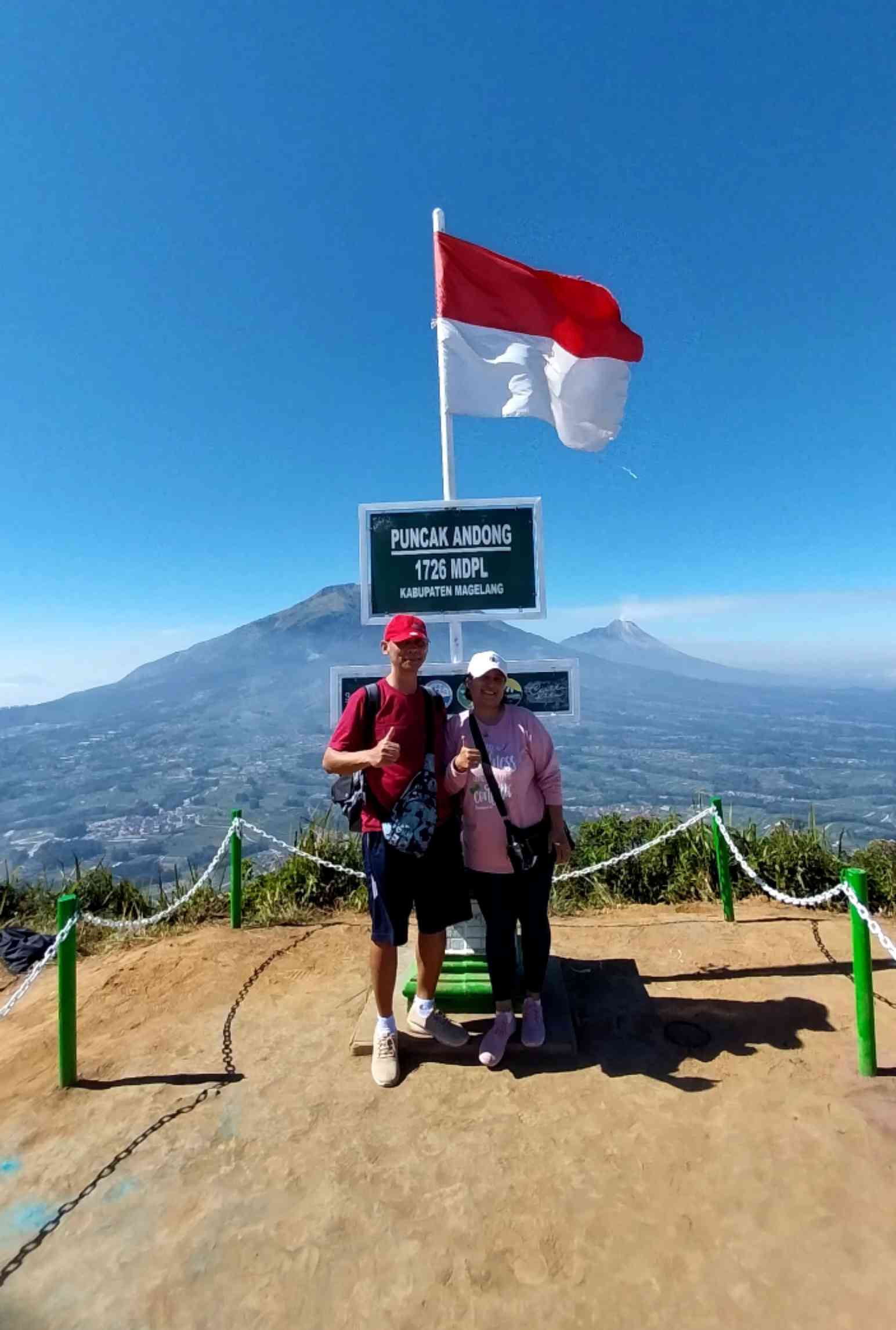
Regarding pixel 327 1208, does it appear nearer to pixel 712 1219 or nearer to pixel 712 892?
pixel 712 1219

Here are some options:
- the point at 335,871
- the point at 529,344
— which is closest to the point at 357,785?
the point at 529,344

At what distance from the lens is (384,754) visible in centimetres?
301

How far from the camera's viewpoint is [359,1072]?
347 cm

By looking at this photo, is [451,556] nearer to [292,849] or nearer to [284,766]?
[292,849]

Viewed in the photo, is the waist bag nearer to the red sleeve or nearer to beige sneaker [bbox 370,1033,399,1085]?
the red sleeve

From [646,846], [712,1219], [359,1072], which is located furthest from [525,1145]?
[646,846]

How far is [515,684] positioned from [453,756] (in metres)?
1.20

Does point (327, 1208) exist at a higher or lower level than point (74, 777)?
higher

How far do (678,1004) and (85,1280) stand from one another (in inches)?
130

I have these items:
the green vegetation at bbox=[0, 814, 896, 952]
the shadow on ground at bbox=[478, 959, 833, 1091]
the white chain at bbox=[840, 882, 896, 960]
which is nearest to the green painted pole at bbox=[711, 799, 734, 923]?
the green vegetation at bbox=[0, 814, 896, 952]

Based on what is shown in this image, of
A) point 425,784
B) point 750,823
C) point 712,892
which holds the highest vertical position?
point 425,784

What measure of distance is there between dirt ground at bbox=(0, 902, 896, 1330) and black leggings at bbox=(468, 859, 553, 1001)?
460mm

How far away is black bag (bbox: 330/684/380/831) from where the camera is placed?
3297mm

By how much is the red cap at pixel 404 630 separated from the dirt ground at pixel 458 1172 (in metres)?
2.26
